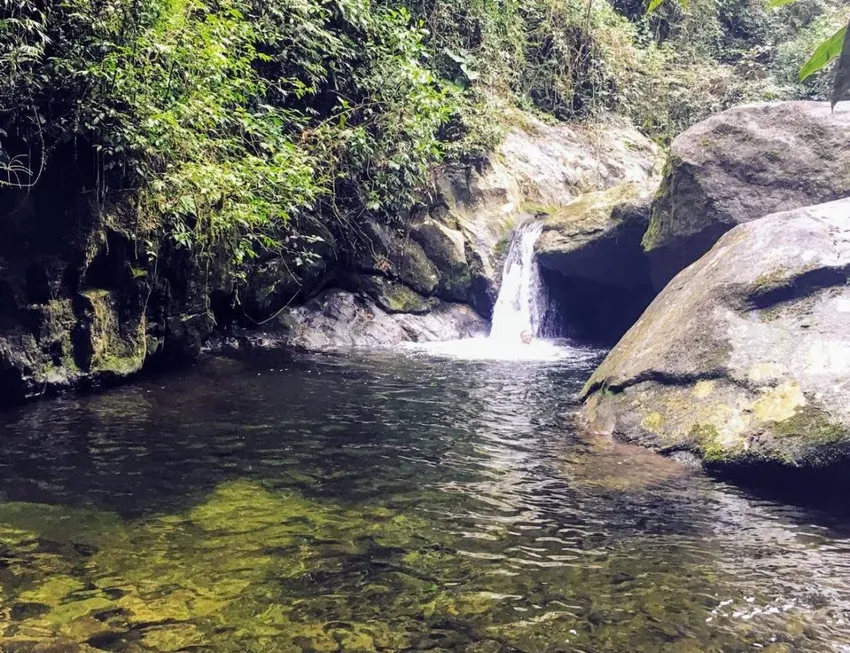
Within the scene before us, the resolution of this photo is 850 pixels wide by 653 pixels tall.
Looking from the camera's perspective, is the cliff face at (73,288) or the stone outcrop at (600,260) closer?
the cliff face at (73,288)

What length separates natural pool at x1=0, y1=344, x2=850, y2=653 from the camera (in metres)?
3.53

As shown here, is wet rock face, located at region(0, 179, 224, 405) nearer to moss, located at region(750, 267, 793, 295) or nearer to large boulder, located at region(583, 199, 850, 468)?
large boulder, located at region(583, 199, 850, 468)

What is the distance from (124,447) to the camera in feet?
20.8

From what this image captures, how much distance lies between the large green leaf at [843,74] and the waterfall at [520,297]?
44.0 feet

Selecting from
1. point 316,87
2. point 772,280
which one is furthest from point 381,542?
point 316,87

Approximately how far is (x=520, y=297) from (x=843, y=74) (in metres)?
13.7

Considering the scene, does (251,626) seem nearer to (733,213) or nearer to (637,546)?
(637,546)

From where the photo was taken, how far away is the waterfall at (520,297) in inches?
572

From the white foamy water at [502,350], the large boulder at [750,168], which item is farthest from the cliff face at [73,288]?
the large boulder at [750,168]

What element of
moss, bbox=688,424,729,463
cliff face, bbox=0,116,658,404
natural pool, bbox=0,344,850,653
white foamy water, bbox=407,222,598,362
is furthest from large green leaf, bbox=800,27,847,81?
white foamy water, bbox=407,222,598,362

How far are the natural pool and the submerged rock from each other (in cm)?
476

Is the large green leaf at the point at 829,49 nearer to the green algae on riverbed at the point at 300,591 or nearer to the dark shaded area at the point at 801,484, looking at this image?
the green algae on riverbed at the point at 300,591

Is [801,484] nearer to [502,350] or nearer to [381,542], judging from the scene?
[381,542]

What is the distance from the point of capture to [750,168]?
10.6 metres
